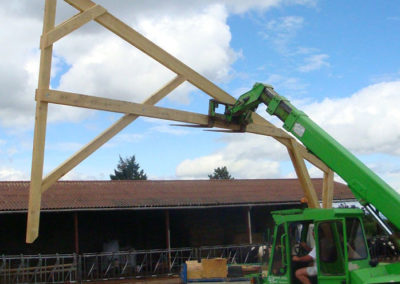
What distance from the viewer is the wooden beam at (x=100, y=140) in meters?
8.17

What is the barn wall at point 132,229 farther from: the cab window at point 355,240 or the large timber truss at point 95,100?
the cab window at point 355,240

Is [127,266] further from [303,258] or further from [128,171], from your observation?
[128,171]

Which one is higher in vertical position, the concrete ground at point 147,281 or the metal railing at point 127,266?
the metal railing at point 127,266

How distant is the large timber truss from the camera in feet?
25.8

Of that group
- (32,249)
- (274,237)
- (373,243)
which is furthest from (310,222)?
(32,249)

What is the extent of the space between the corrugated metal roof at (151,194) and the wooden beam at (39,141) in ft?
32.9

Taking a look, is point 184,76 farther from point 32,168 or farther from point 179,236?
point 179,236

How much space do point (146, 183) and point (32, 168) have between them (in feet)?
52.8

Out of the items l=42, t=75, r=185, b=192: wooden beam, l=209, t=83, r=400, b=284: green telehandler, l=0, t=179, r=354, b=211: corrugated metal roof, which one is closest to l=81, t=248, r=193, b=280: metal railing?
l=0, t=179, r=354, b=211: corrugated metal roof

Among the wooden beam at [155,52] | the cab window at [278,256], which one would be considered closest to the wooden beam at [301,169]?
the wooden beam at [155,52]

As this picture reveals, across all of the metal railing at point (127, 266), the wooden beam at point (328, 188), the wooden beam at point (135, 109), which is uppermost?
the wooden beam at point (135, 109)

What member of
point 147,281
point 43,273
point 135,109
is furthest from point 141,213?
point 135,109

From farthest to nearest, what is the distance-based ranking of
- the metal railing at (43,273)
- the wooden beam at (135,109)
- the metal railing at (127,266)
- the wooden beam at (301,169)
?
1. the metal railing at (127,266)
2. the metal railing at (43,273)
3. the wooden beam at (301,169)
4. the wooden beam at (135,109)

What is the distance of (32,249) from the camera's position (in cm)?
2117
